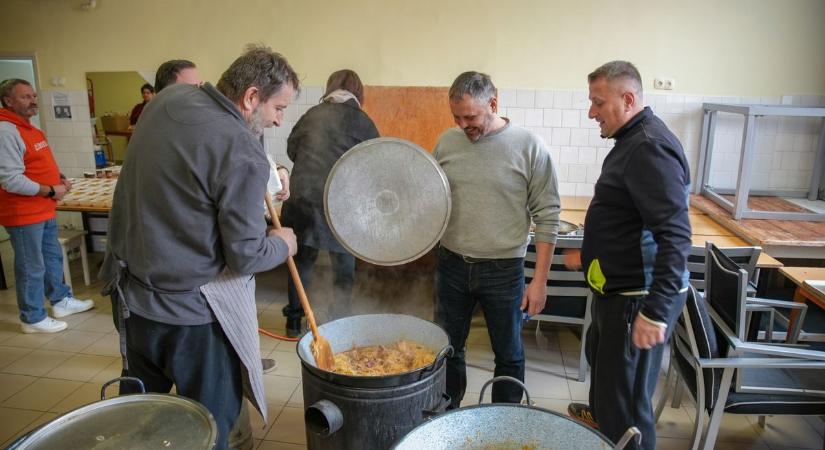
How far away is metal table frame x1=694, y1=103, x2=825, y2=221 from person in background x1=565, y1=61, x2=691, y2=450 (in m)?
1.71

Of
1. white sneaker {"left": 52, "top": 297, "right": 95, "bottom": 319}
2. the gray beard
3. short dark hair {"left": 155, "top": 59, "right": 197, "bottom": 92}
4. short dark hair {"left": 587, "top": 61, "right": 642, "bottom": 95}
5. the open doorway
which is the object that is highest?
the open doorway

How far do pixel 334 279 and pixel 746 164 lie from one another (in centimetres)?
255

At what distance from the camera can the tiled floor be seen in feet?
8.11

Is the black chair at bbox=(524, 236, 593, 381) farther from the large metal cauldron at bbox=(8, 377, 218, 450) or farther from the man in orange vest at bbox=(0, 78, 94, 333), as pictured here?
the man in orange vest at bbox=(0, 78, 94, 333)

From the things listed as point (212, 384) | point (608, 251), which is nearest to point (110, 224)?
point (212, 384)

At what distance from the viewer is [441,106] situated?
428 cm

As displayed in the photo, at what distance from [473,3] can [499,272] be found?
269 cm

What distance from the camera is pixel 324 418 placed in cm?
164

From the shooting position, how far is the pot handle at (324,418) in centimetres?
162

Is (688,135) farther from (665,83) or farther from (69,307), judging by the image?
(69,307)

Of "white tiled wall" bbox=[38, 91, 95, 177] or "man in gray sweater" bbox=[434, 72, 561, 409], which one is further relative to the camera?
"white tiled wall" bbox=[38, 91, 95, 177]

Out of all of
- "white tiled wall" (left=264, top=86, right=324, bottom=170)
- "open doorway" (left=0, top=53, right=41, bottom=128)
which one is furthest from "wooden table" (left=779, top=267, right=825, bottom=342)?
"open doorway" (left=0, top=53, right=41, bottom=128)

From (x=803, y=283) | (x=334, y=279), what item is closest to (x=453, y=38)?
(x=334, y=279)

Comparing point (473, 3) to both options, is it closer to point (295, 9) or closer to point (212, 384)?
point (295, 9)
